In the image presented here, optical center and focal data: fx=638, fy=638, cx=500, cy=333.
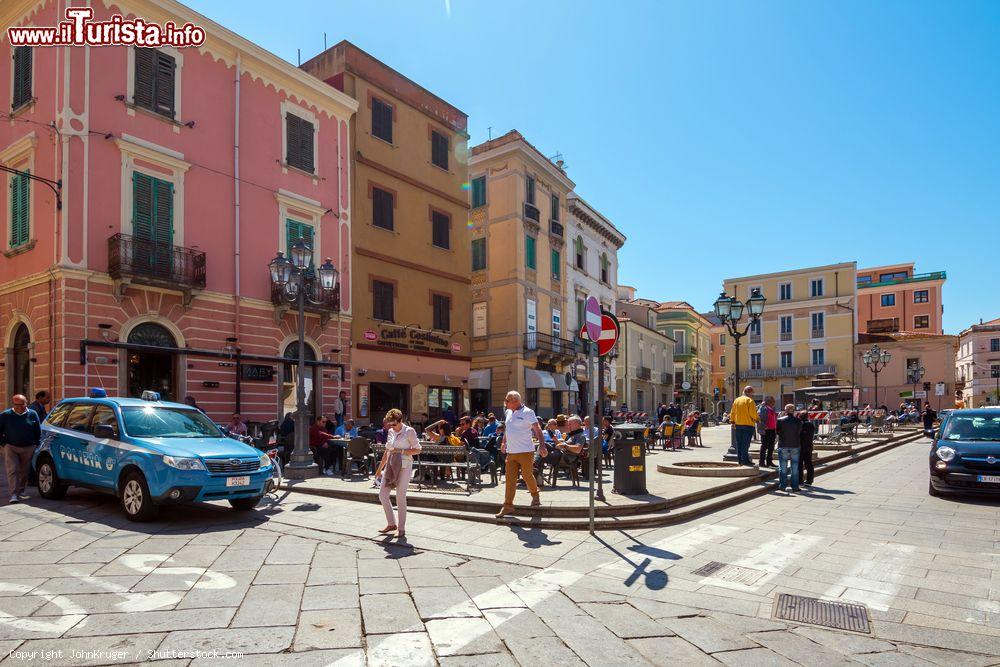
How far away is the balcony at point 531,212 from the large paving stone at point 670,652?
27.6m

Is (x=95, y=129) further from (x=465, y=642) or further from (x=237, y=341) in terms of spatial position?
(x=465, y=642)

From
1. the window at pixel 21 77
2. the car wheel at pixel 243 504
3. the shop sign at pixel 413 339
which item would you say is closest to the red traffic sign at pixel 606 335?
the car wheel at pixel 243 504

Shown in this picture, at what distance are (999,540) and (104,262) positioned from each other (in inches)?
689

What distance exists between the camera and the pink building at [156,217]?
14.7 meters

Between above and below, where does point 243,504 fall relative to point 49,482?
below

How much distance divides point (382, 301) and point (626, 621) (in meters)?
19.2

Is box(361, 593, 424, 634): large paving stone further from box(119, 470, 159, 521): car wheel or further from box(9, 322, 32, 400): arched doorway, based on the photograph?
box(9, 322, 32, 400): arched doorway

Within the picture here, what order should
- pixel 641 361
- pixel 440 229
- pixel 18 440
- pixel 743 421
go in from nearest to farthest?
pixel 18 440 → pixel 743 421 → pixel 440 229 → pixel 641 361

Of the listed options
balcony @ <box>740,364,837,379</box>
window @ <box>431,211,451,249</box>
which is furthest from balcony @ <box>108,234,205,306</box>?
balcony @ <box>740,364,837,379</box>

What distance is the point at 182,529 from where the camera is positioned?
780cm

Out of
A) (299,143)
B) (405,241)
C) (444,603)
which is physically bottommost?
(444,603)

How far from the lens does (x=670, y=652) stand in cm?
420

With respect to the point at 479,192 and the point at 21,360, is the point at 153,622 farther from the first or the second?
the point at 479,192

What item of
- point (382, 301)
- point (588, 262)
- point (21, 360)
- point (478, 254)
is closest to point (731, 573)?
point (21, 360)
